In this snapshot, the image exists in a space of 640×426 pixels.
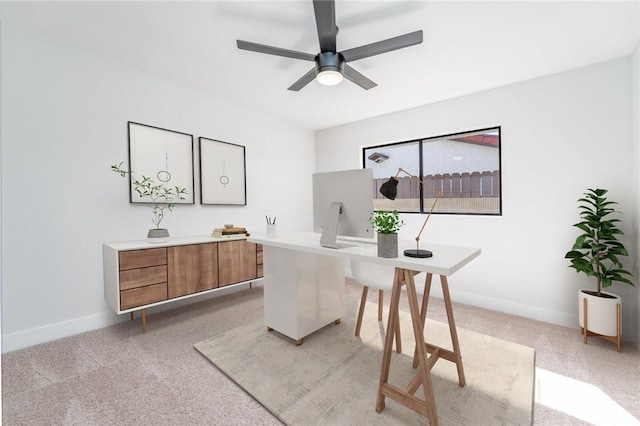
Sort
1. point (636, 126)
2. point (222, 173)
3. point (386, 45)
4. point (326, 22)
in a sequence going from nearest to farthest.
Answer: point (326, 22), point (386, 45), point (636, 126), point (222, 173)

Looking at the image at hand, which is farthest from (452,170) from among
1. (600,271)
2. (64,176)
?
(64,176)

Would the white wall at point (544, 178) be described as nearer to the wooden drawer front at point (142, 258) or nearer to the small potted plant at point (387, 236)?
the small potted plant at point (387, 236)

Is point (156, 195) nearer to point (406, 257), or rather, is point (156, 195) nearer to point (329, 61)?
point (329, 61)

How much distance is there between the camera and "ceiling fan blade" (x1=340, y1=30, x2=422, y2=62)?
1.86 meters

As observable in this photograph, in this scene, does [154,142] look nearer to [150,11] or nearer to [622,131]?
[150,11]

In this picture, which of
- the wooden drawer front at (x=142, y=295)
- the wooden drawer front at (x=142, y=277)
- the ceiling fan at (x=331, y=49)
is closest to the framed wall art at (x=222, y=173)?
the wooden drawer front at (x=142, y=277)

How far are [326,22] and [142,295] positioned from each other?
269 cm

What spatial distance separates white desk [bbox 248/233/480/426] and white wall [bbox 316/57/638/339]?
5.21ft

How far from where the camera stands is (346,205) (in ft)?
6.57

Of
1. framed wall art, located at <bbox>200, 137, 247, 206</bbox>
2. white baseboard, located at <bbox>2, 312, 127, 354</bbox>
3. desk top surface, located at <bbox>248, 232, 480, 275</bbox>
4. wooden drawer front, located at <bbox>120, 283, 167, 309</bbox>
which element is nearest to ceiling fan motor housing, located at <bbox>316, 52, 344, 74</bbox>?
desk top surface, located at <bbox>248, 232, 480, 275</bbox>

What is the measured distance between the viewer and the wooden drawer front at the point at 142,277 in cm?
240

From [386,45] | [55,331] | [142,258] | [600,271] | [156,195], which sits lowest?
[55,331]

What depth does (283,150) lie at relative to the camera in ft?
14.6

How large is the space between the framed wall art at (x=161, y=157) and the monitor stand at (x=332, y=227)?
6.71 ft
